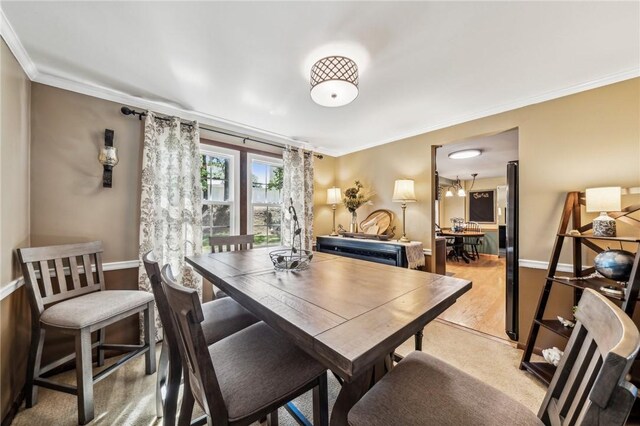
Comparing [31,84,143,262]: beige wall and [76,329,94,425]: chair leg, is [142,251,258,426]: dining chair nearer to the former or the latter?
[76,329,94,425]: chair leg

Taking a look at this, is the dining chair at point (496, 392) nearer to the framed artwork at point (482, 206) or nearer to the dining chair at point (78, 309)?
the dining chair at point (78, 309)

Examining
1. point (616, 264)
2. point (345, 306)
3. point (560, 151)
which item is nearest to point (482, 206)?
point (560, 151)

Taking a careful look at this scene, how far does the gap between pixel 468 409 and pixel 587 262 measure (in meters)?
2.19

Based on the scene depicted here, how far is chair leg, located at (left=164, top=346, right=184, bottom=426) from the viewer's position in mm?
1152

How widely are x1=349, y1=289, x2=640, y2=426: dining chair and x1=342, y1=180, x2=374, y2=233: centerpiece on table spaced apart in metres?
2.80

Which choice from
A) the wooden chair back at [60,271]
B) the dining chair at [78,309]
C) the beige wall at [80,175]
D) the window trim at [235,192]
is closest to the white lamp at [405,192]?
→ the window trim at [235,192]

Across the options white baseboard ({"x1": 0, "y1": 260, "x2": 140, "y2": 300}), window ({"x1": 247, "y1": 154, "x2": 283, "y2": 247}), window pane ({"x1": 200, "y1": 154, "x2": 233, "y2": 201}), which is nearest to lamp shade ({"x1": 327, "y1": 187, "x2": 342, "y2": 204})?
window ({"x1": 247, "y1": 154, "x2": 283, "y2": 247})

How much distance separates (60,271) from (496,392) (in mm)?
2762

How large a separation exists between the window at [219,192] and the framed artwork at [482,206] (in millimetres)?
7182

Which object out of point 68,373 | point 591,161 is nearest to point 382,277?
point 591,161

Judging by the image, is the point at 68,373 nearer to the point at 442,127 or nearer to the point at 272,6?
the point at 272,6

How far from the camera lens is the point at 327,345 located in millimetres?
715

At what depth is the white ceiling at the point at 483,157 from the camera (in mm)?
3691

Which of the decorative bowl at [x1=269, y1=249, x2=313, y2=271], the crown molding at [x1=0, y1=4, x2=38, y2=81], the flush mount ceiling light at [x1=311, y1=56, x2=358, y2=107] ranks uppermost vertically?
the crown molding at [x1=0, y1=4, x2=38, y2=81]
